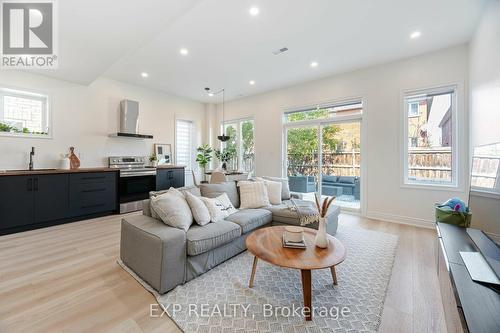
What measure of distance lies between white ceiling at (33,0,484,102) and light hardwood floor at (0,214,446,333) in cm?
283

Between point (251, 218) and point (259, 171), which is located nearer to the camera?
point (251, 218)

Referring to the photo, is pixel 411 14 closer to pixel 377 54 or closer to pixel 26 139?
pixel 377 54

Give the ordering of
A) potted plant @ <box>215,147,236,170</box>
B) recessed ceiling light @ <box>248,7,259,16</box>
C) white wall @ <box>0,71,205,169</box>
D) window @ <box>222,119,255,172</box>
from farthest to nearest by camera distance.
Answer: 1. potted plant @ <box>215,147,236,170</box>
2. window @ <box>222,119,255,172</box>
3. white wall @ <box>0,71,205,169</box>
4. recessed ceiling light @ <box>248,7,259,16</box>

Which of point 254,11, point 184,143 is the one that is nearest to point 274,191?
point 254,11

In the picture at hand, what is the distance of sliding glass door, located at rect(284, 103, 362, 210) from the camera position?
15.2 feet

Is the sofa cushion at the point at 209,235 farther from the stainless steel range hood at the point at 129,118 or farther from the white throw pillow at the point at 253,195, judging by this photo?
the stainless steel range hood at the point at 129,118

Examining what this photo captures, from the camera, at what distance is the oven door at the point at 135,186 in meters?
4.62

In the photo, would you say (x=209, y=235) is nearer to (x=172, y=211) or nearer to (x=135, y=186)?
(x=172, y=211)

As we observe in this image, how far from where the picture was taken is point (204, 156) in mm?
6879

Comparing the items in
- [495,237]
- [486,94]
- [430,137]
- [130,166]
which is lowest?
[495,237]

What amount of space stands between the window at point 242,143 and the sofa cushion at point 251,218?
132 inches

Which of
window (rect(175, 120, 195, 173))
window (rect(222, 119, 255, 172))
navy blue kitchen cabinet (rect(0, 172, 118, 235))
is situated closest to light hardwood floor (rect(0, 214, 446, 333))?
navy blue kitchen cabinet (rect(0, 172, 118, 235))

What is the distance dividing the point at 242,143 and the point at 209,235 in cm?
478

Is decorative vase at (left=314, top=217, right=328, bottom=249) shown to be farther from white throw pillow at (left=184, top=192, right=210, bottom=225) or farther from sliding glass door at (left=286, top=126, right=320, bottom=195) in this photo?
sliding glass door at (left=286, top=126, right=320, bottom=195)
